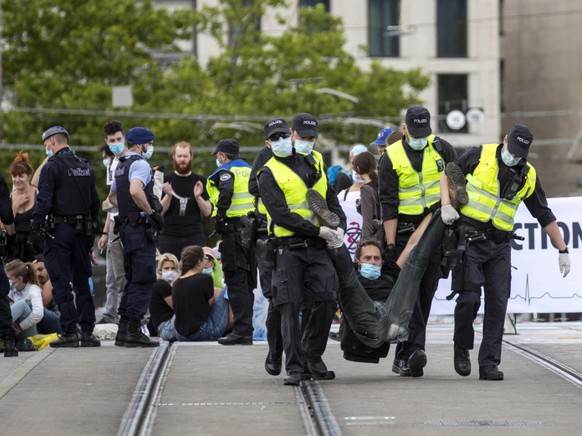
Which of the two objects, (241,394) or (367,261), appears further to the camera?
(367,261)

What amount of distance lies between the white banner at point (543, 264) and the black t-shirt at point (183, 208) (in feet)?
9.73

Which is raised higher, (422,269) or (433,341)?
(422,269)

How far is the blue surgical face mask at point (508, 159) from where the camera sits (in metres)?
11.9

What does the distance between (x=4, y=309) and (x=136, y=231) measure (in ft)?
4.37

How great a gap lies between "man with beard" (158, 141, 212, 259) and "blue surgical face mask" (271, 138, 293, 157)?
4.55 m

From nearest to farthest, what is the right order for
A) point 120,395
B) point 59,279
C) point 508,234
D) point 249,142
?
point 120,395
point 508,234
point 59,279
point 249,142

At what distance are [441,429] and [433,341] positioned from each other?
18.8 ft

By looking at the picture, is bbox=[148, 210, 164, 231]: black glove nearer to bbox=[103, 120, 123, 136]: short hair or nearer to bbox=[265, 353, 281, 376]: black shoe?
bbox=[103, 120, 123, 136]: short hair

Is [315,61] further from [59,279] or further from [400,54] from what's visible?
[59,279]

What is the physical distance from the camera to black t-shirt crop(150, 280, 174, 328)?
15.7 meters

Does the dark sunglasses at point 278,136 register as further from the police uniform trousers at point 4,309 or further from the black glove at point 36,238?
the black glove at point 36,238

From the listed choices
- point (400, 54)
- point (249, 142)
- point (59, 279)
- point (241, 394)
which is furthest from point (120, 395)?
point (400, 54)

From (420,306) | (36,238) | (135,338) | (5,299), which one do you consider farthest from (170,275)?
(420,306)

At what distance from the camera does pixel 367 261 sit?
1259 centimetres
